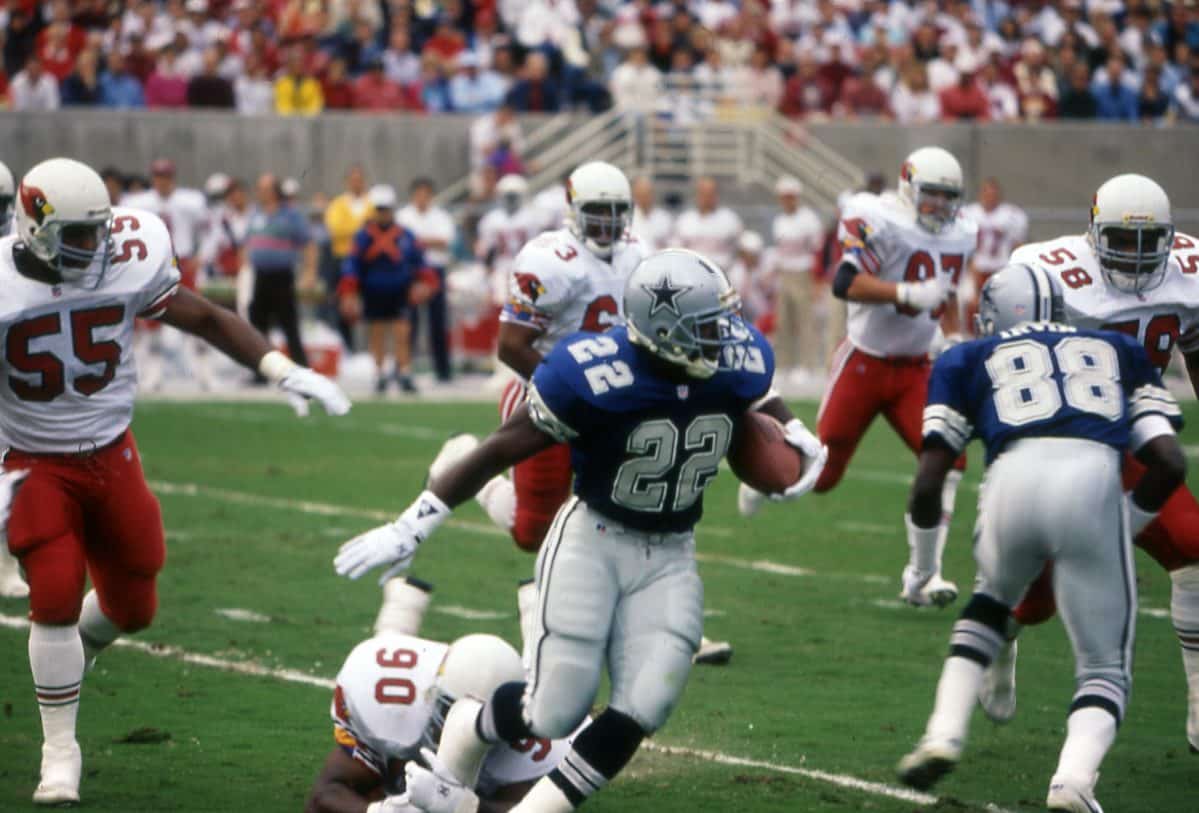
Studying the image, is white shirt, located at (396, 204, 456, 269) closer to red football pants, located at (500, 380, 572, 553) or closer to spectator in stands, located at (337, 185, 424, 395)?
spectator in stands, located at (337, 185, 424, 395)

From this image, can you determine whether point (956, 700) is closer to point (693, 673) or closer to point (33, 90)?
point (693, 673)

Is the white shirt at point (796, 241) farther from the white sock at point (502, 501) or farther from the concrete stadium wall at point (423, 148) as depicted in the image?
the white sock at point (502, 501)

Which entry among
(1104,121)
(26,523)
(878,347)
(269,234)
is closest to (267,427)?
(269,234)

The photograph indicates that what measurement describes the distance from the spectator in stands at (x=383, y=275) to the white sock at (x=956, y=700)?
417 inches

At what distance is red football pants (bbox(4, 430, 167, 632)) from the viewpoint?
16.7 feet

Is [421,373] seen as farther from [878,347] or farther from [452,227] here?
[878,347]

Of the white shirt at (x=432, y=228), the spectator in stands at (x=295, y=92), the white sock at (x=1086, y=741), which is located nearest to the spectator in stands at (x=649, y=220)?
the white shirt at (x=432, y=228)

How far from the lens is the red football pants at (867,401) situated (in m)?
7.96

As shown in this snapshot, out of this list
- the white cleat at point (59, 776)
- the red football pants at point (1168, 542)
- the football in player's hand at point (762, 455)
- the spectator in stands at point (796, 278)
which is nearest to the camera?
the football in player's hand at point (762, 455)

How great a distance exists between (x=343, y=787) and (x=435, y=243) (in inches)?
469

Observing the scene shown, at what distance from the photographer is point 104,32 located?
19484mm

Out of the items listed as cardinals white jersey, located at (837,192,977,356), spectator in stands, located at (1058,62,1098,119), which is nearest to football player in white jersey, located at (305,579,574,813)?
cardinals white jersey, located at (837,192,977,356)

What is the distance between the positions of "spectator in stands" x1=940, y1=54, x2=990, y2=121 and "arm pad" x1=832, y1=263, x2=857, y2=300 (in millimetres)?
12996

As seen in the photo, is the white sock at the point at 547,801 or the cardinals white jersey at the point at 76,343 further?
the cardinals white jersey at the point at 76,343
